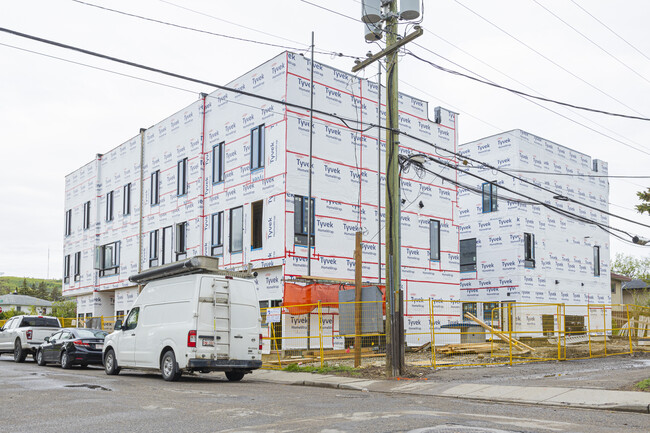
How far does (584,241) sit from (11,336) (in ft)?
109

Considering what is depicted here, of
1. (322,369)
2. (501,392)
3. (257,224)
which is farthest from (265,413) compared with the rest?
(257,224)

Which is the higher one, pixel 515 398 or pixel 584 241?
pixel 584 241

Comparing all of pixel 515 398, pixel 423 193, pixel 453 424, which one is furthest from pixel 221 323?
pixel 423 193

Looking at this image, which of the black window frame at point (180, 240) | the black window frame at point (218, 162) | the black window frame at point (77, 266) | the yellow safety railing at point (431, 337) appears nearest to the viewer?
the yellow safety railing at point (431, 337)

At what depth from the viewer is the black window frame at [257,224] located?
1022 inches

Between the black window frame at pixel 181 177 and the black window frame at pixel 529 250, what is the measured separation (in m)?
19.3

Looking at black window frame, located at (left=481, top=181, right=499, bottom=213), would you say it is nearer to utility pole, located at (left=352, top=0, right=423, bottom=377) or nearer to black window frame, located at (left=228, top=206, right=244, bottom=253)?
black window frame, located at (left=228, top=206, right=244, bottom=253)

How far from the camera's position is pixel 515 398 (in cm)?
1202

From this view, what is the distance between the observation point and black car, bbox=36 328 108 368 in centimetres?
2091

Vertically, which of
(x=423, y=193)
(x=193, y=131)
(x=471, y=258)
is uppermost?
(x=193, y=131)

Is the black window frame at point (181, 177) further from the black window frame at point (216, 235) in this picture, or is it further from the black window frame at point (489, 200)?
the black window frame at point (489, 200)

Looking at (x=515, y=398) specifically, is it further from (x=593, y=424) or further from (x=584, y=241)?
(x=584, y=241)

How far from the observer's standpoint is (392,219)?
53.9ft

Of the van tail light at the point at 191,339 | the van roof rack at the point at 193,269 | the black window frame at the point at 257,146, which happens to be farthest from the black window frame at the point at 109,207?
the van tail light at the point at 191,339
